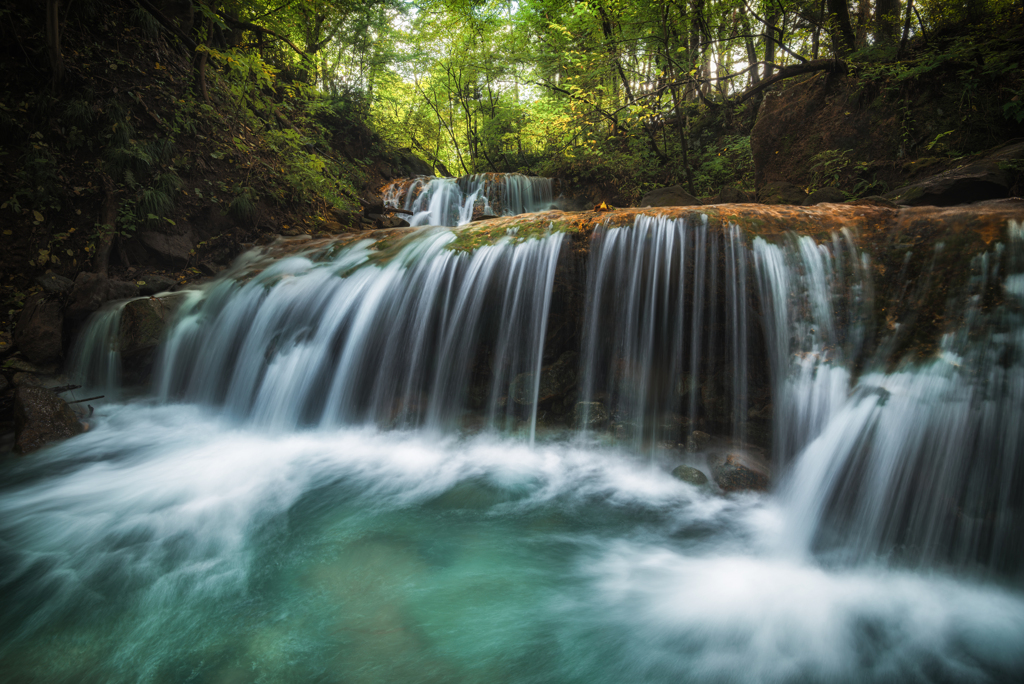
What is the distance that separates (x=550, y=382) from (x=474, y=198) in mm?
8433

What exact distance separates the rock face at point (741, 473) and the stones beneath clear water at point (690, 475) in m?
0.10

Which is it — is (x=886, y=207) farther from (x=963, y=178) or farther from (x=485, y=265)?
(x=485, y=265)

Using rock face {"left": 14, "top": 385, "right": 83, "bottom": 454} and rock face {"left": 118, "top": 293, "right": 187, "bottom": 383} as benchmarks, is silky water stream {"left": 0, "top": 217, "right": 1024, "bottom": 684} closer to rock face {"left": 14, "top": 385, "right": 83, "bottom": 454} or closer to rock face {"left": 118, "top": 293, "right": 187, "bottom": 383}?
rock face {"left": 14, "top": 385, "right": 83, "bottom": 454}

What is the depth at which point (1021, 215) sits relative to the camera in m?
3.33

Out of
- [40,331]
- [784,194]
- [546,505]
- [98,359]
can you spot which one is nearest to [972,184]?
[784,194]

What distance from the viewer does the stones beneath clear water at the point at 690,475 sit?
370 cm

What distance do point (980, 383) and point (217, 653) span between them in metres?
4.45

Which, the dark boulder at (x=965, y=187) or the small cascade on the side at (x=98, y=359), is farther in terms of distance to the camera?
the small cascade on the side at (x=98, y=359)

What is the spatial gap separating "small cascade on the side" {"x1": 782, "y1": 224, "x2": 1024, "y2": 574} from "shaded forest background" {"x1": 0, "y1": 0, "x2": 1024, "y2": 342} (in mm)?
2972

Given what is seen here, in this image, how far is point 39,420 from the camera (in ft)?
14.4

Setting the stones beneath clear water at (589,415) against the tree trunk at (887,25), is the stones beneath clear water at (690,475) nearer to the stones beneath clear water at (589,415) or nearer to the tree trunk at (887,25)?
the stones beneath clear water at (589,415)

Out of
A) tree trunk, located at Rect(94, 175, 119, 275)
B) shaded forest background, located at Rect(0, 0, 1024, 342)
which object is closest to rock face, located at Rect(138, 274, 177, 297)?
shaded forest background, located at Rect(0, 0, 1024, 342)

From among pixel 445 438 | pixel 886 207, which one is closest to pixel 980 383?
pixel 886 207

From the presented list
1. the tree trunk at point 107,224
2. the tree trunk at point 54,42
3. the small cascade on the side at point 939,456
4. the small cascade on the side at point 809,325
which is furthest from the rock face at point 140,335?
the small cascade on the side at point 939,456
